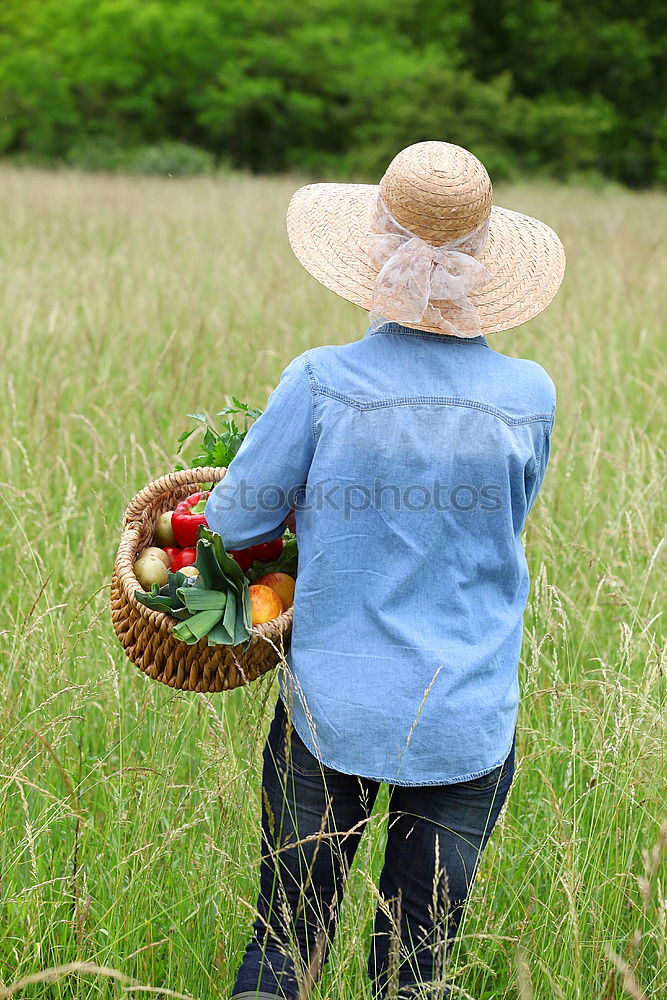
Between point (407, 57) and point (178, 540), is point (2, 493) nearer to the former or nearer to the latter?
point (178, 540)

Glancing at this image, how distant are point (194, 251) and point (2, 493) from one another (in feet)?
12.0

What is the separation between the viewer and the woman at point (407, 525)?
4.49 feet

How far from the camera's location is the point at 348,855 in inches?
62.4

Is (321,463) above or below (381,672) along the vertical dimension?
above

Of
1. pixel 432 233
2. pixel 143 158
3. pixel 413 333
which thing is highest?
pixel 432 233

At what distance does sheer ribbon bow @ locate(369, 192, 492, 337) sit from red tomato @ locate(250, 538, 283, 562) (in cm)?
45

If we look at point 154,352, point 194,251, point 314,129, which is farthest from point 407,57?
point 154,352

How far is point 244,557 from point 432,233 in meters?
0.64

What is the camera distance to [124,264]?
5203mm

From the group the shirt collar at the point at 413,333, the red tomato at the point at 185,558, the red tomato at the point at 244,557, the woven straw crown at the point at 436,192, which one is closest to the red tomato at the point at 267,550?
the red tomato at the point at 244,557

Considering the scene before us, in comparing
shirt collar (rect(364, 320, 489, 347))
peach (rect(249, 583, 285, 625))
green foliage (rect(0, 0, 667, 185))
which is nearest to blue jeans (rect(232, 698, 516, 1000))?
peach (rect(249, 583, 285, 625))

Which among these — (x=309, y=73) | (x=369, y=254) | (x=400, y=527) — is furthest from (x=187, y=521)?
(x=309, y=73)

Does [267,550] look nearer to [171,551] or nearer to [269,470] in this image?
[171,551]

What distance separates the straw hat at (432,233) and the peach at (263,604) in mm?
484
